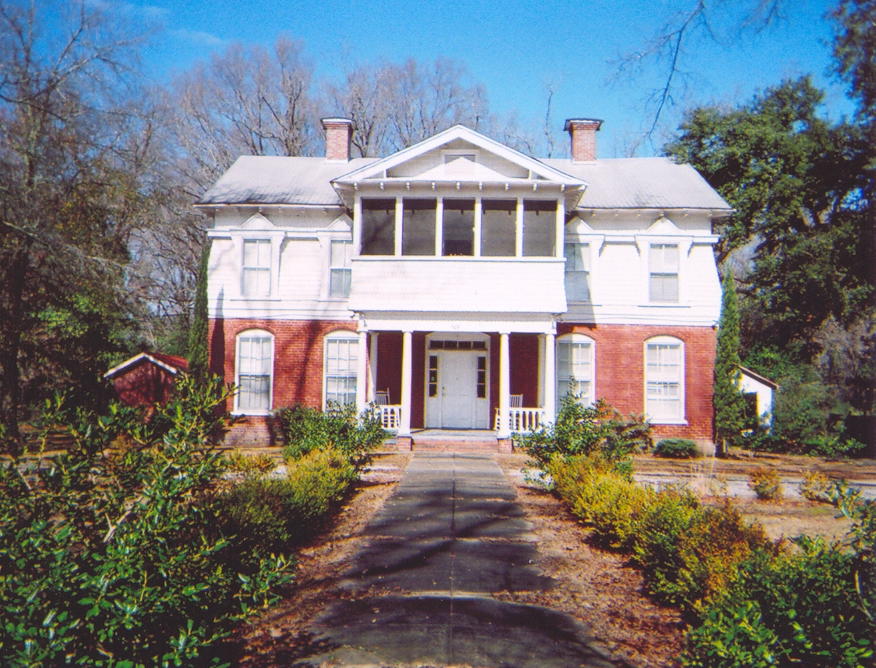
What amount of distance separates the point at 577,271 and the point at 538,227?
7.23 ft

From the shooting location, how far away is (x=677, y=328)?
19.4m

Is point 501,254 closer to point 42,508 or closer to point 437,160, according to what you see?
point 437,160

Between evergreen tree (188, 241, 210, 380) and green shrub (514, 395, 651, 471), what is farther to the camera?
evergreen tree (188, 241, 210, 380)

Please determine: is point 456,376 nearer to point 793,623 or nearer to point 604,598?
point 604,598

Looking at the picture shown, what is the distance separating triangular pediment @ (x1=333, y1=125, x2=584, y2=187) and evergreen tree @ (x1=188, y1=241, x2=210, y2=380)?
16.7ft

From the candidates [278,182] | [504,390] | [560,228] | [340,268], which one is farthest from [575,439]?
[278,182]

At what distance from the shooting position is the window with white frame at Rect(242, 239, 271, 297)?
64.9 feet

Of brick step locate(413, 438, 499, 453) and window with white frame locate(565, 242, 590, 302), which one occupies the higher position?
window with white frame locate(565, 242, 590, 302)

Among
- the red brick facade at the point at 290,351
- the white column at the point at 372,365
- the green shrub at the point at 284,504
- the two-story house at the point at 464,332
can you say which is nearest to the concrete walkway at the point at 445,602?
the green shrub at the point at 284,504

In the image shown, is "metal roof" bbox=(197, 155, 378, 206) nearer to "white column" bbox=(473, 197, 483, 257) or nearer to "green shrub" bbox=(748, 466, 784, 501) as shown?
"white column" bbox=(473, 197, 483, 257)

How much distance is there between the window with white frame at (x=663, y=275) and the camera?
64.1 feet

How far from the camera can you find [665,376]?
19453 mm

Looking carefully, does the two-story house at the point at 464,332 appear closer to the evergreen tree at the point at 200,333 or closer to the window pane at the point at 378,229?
the window pane at the point at 378,229

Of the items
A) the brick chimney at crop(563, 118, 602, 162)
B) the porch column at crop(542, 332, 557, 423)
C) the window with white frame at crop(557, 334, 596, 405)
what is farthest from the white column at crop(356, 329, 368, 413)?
the brick chimney at crop(563, 118, 602, 162)
